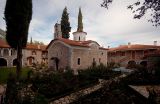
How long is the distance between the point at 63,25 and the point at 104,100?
40.6 m

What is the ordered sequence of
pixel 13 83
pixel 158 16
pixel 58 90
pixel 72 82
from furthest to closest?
1. pixel 72 82
2. pixel 58 90
3. pixel 13 83
4. pixel 158 16

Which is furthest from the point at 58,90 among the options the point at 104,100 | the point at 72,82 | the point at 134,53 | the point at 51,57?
the point at 134,53

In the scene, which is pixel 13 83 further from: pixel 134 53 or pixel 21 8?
pixel 134 53

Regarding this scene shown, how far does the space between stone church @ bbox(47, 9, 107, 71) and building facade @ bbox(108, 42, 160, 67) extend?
29.6ft

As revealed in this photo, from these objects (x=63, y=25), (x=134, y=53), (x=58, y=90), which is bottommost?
(x=58, y=90)

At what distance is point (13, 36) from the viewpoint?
21.7m

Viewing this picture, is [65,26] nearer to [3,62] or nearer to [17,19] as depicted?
[3,62]

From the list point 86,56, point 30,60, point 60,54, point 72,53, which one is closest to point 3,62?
point 30,60

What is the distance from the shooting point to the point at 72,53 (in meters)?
34.0

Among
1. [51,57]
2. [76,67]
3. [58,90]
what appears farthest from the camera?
[51,57]

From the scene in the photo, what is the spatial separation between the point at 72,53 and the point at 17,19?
14420mm

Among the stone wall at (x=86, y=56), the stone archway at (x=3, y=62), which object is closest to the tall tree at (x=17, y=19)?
the stone wall at (x=86, y=56)

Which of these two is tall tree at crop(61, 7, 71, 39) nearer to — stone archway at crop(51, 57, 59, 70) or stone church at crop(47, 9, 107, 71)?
stone church at crop(47, 9, 107, 71)

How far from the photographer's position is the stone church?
34.2 metres
